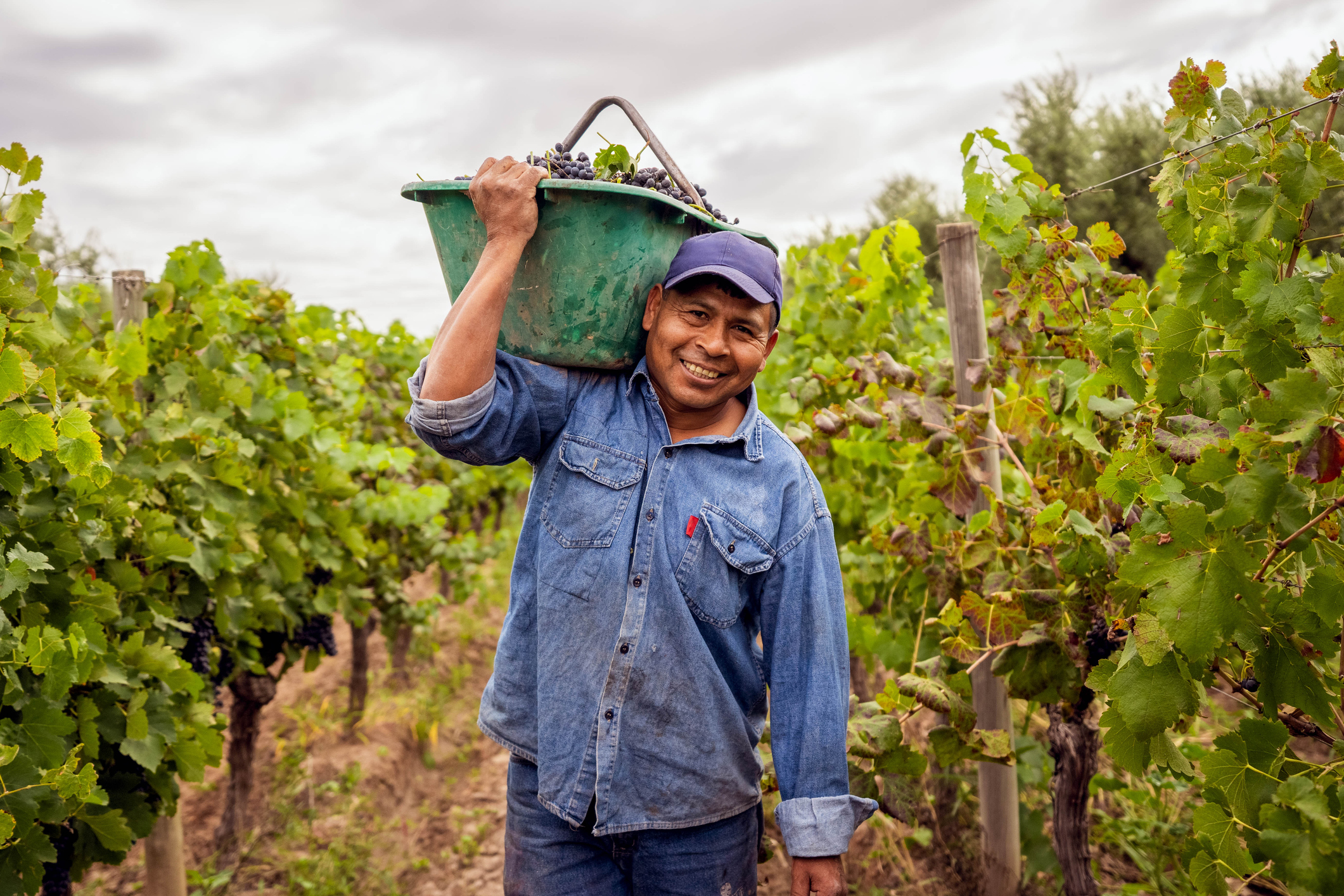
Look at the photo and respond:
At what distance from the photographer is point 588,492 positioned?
1745 millimetres

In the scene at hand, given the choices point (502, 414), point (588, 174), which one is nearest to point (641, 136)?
point (588, 174)

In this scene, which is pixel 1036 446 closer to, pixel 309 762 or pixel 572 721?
pixel 572 721

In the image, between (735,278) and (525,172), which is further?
(735,278)

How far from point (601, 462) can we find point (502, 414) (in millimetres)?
230

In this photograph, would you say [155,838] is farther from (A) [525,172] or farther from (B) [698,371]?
(A) [525,172]

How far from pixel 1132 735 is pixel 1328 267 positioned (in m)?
0.76

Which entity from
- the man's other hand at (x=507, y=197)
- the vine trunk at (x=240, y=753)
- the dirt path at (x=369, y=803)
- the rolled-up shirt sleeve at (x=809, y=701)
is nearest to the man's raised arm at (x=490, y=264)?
the man's other hand at (x=507, y=197)

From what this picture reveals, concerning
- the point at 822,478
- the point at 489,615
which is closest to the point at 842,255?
the point at 822,478

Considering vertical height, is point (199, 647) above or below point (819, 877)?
above

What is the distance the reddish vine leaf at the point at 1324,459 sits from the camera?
1.11 metres

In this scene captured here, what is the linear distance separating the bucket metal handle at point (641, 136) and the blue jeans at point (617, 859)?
1.16 m

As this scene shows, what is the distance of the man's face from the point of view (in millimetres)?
1666

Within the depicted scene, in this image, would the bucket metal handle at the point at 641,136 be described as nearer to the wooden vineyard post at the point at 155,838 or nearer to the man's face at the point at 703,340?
the man's face at the point at 703,340

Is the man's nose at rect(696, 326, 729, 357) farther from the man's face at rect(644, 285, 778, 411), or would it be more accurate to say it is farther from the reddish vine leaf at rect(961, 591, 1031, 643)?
the reddish vine leaf at rect(961, 591, 1031, 643)
